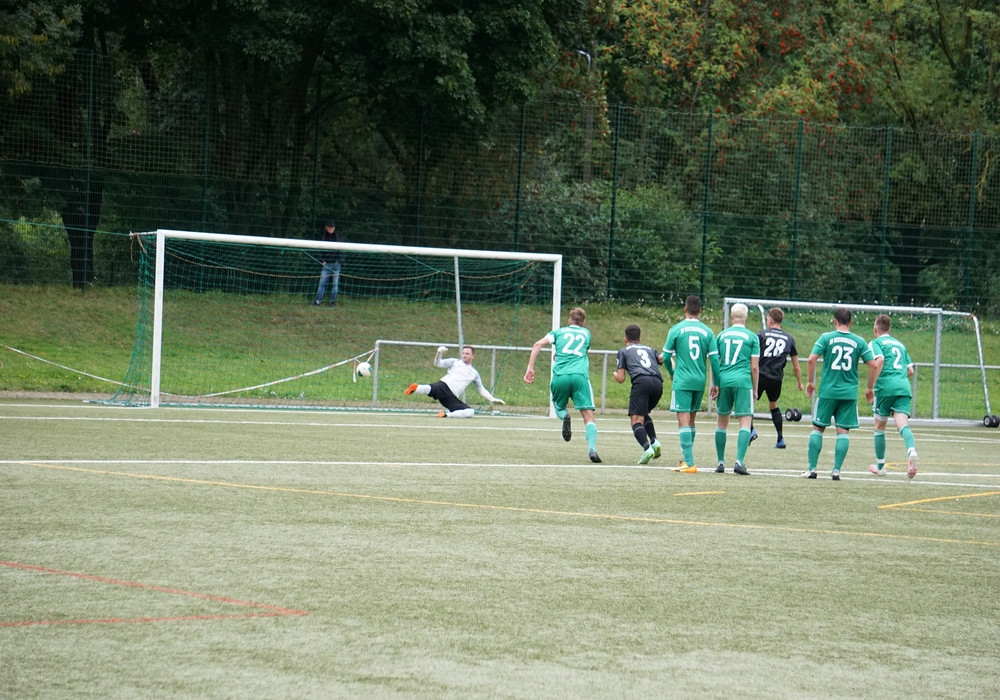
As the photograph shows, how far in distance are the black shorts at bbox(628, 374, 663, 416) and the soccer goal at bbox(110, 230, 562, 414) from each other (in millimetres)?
7739

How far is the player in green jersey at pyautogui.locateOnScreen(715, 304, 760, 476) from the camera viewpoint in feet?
41.7

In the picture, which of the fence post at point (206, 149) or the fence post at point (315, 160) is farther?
the fence post at point (315, 160)

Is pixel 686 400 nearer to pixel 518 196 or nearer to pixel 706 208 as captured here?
pixel 518 196

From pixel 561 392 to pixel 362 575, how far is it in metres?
7.54

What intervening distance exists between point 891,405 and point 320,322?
12383mm

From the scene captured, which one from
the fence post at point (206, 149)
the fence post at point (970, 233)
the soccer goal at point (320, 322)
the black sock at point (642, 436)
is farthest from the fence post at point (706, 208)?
the black sock at point (642, 436)

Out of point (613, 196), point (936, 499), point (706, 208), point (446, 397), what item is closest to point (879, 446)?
point (936, 499)

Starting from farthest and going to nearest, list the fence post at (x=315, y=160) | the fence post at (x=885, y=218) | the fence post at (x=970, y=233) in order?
the fence post at (x=970, y=233), the fence post at (x=885, y=218), the fence post at (x=315, y=160)

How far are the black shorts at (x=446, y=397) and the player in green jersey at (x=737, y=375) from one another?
24.6 ft

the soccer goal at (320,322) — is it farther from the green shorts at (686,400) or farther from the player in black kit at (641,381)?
the green shorts at (686,400)

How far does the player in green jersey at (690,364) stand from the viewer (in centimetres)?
1283

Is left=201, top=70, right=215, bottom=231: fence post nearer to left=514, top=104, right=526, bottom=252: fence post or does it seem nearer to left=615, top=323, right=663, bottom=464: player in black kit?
left=514, top=104, right=526, bottom=252: fence post

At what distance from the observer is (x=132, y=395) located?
19.7 meters

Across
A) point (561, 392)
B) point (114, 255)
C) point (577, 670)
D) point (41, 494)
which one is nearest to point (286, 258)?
point (114, 255)
